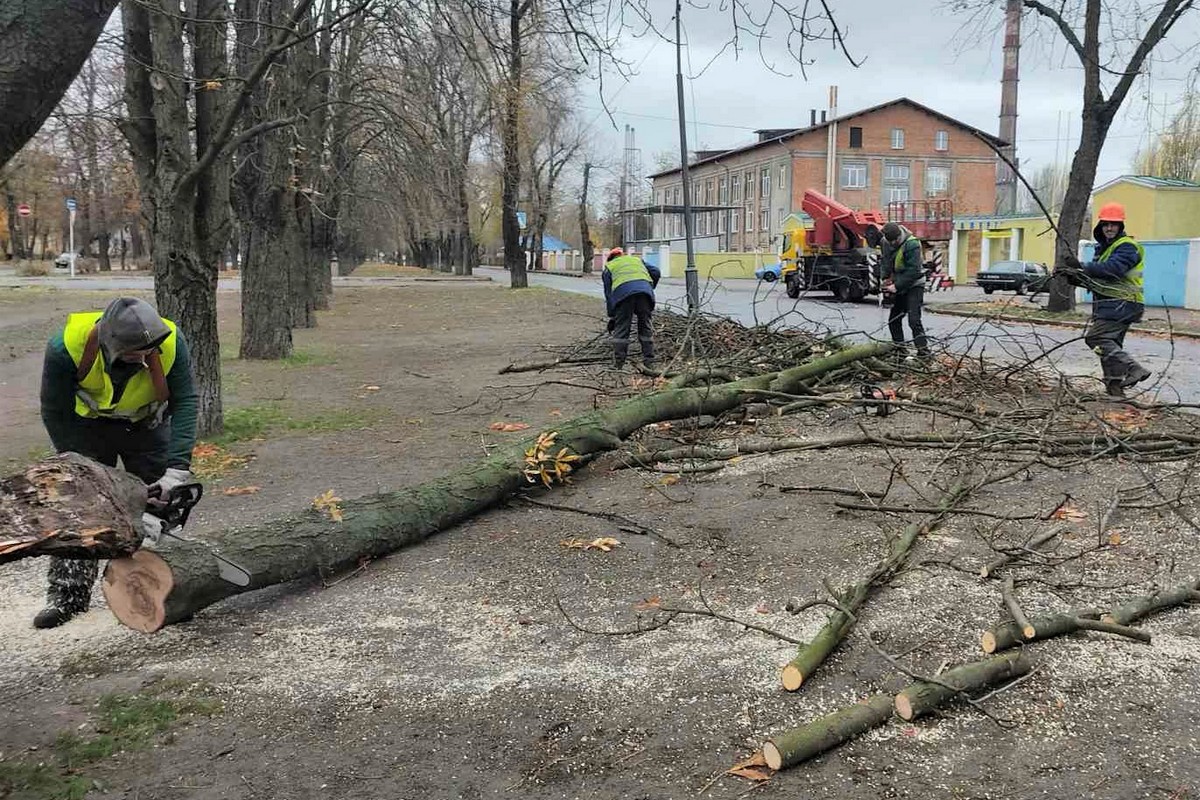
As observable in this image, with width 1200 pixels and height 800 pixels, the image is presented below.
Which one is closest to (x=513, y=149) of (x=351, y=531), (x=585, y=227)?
(x=351, y=531)

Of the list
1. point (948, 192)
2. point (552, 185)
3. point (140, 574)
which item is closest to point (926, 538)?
point (140, 574)

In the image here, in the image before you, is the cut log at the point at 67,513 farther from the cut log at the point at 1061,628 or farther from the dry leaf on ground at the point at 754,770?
the cut log at the point at 1061,628

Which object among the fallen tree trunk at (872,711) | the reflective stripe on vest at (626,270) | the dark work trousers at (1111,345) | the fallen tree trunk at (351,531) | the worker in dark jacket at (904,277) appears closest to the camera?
the fallen tree trunk at (872,711)

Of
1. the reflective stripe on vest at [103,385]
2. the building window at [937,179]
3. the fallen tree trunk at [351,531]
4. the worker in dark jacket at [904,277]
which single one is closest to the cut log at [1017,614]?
the fallen tree trunk at [351,531]

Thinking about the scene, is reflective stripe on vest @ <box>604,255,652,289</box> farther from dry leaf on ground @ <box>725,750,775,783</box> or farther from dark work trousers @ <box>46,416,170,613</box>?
dry leaf on ground @ <box>725,750,775,783</box>

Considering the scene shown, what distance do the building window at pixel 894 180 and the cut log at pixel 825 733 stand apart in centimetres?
6341

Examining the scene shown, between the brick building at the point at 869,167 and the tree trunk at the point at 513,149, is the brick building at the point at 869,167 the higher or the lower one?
the higher one

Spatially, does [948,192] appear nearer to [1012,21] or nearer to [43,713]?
[1012,21]

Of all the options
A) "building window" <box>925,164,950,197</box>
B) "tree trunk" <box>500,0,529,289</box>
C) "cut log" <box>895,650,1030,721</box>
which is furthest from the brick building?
"cut log" <box>895,650,1030,721</box>

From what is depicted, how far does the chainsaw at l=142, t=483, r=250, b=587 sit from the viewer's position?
329 cm

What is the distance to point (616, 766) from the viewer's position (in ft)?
9.12

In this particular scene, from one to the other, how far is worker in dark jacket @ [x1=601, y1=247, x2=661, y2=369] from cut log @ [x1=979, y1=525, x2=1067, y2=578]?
220 inches

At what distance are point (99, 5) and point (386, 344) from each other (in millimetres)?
12944

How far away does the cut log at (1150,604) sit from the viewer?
3.48 m
